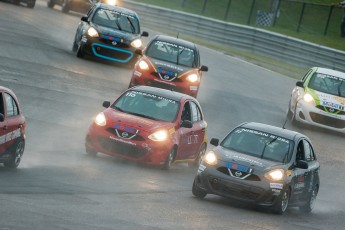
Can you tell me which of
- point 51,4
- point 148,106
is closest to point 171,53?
point 148,106

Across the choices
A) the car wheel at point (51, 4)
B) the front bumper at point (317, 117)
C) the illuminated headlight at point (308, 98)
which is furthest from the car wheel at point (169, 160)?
the car wheel at point (51, 4)

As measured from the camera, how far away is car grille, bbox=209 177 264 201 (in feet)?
59.0

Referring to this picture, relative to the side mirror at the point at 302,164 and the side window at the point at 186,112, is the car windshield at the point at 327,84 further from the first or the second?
the side mirror at the point at 302,164

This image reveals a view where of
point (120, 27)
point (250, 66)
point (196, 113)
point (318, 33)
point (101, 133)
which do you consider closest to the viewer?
point (101, 133)

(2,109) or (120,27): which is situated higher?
(2,109)

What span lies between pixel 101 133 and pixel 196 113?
121 inches

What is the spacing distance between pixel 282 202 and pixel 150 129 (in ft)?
13.0

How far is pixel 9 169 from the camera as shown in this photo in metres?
18.2

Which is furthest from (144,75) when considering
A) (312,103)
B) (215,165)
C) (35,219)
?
(35,219)

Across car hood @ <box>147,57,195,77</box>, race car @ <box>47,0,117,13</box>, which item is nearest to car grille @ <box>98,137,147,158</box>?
car hood @ <box>147,57,195,77</box>

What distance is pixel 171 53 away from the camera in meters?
31.8

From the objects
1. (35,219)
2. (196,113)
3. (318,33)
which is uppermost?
(35,219)

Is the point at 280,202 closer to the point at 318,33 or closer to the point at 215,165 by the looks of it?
the point at 215,165

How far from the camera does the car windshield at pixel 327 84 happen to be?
3231cm
